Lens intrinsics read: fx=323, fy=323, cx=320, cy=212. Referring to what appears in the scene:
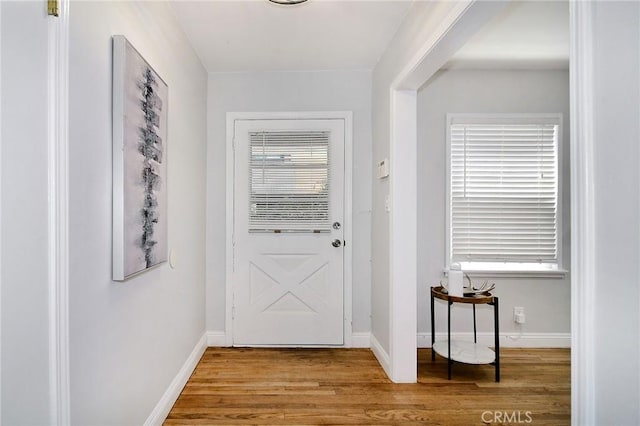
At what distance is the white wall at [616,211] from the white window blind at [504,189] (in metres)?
2.25

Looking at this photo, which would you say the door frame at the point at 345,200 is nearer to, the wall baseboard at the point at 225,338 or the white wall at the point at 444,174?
the wall baseboard at the point at 225,338

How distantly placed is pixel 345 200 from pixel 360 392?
4.99 ft

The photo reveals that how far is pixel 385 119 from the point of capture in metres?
2.51

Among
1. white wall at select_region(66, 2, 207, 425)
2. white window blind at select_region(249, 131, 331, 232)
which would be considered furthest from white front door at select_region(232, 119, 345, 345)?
white wall at select_region(66, 2, 207, 425)

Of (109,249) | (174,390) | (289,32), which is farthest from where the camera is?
(289,32)

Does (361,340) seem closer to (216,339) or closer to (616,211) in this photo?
(216,339)

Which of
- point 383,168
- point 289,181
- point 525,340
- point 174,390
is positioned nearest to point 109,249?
point 174,390

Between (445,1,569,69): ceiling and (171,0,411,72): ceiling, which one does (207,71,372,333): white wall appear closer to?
(171,0,411,72): ceiling

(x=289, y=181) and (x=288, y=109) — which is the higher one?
(x=288, y=109)

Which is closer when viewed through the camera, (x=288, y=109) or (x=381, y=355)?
(x=381, y=355)

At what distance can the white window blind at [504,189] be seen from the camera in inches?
114

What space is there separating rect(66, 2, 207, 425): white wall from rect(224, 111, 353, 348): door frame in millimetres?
578

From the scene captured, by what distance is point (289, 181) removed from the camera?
2910 millimetres

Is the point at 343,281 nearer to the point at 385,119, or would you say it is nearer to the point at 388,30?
the point at 385,119
